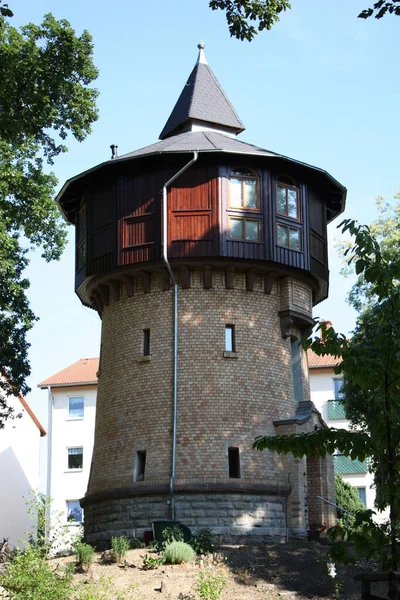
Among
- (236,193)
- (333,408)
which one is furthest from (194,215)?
Answer: (333,408)

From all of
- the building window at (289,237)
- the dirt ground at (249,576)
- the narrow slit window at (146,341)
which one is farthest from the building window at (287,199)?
the dirt ground at (249,576)

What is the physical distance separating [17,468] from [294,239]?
2342 centimetres

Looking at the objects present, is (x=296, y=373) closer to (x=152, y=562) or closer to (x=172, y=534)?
(x=172, y=534)

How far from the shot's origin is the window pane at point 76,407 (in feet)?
150

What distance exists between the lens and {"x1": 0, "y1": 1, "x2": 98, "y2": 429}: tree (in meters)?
19.9

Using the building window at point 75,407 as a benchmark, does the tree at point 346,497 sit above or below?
below

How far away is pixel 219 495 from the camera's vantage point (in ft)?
79.0

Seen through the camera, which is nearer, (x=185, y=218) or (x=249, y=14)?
(x=249, y=14)

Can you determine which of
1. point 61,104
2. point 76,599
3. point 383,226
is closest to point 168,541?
point 76,599

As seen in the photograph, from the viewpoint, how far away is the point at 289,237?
26.3m

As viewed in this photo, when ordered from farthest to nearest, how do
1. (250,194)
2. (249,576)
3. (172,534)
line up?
(250,194), (172,534), (249,576)

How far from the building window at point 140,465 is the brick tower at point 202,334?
4 cm

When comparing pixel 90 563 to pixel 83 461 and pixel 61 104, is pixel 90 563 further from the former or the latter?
pixel 83 461

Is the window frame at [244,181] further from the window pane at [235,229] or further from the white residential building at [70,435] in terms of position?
the white residential building at [70,435]
